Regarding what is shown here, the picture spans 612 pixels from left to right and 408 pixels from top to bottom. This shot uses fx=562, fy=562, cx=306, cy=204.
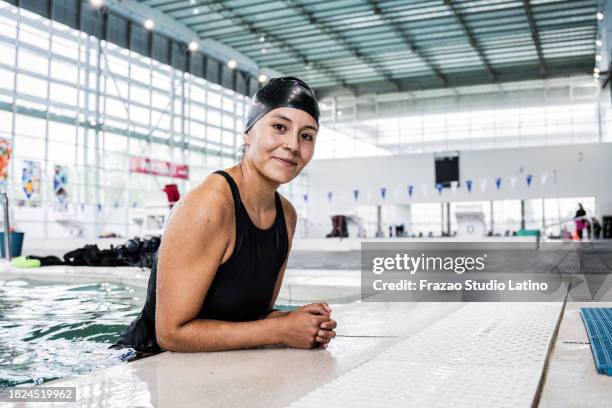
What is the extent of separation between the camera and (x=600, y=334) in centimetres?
203

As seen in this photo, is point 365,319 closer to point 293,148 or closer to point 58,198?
point 293,148

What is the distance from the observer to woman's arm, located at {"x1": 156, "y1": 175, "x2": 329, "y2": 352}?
5.89ft

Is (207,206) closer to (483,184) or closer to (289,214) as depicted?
(289,214)

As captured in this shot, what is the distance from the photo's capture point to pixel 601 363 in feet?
5.04

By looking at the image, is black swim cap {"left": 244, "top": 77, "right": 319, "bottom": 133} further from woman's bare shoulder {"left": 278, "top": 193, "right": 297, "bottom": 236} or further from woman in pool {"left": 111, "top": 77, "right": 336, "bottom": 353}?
woman's bare shoulder {"left": 278, "top": 193, "right": 297, "bottom": 236}

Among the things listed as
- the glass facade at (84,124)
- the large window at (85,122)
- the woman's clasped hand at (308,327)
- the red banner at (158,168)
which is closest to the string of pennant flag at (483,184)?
the glass facade at (84,124)

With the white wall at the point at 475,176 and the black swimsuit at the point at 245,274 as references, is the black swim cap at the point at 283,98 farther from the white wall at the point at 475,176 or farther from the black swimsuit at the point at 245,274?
the white wall at the point at 475,176

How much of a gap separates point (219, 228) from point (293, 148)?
376 millimetres

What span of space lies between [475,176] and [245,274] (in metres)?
25.5

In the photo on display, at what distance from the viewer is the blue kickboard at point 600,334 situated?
1537mm

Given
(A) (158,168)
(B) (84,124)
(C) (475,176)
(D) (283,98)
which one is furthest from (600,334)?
(C) (475,176)

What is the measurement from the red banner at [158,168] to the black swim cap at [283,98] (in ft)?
61.2

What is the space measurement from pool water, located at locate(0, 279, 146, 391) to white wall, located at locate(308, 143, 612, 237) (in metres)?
16.7

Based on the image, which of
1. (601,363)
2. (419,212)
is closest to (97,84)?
(419,212)
